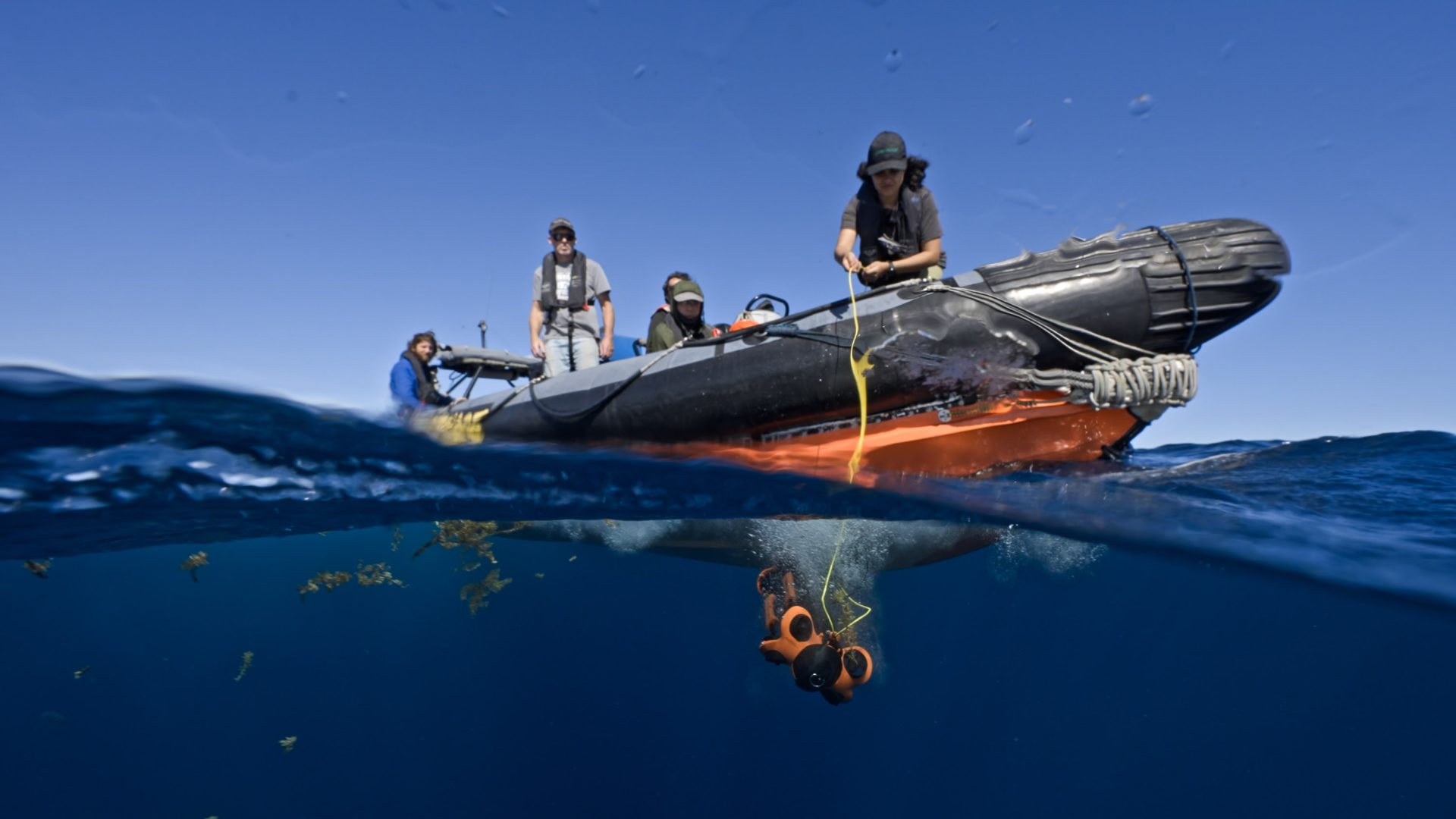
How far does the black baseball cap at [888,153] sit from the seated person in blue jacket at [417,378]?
4.86 meters

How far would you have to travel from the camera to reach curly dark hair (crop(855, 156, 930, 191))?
17.5ft

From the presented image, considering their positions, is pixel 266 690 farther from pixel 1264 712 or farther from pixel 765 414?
pixel 1264 712

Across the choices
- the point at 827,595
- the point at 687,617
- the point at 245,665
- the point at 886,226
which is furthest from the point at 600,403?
the point at 687,617

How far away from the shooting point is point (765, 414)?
513cm

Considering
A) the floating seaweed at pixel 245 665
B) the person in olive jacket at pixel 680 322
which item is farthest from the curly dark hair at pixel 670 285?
the floating seaweed at pixel 245 665

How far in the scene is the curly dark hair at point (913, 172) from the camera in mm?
5344

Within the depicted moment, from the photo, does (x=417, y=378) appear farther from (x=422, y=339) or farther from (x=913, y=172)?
(x=913, y=172)

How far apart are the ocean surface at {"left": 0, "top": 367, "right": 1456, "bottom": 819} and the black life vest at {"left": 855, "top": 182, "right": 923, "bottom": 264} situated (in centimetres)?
181

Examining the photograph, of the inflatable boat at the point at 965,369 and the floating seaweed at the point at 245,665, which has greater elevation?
the inflatable boat at the point at 965,369

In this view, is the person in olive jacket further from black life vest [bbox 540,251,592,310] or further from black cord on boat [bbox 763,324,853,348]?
black cord on boat [bbox 763,324,853,348]

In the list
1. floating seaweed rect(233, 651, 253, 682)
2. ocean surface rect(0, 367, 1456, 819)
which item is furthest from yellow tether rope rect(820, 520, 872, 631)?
floating seaweed rect(233, 651, 253, 682)

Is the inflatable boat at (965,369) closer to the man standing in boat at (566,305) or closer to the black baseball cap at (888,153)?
the black baseball cap at (888,153)

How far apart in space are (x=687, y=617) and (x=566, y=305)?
59.3 feet

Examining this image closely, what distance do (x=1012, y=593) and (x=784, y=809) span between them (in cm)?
892
